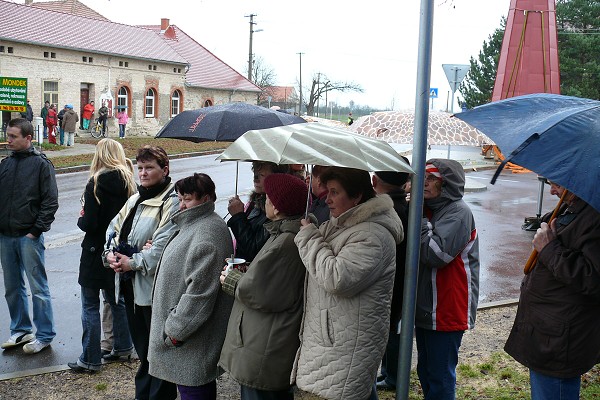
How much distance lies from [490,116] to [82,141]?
97.6ft

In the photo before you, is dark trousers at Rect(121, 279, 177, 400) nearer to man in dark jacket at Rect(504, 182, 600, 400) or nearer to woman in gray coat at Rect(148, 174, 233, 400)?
woman in gray coat at Rect(148, 174, 233, 400)

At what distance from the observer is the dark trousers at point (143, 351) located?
4.33 metres

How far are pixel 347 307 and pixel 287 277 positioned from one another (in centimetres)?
37

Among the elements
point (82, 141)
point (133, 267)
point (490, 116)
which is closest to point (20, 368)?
point (133, 267)

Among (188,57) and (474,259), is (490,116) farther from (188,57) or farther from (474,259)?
(188,57)

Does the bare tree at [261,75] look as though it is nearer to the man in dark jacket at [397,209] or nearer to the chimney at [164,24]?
the chimney at [164,24]

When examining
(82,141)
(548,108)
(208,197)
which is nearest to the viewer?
(548,108)

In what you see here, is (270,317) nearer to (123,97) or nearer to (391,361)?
(391,361)

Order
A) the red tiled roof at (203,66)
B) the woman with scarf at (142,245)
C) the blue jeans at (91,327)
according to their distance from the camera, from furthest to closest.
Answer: the red tiled roof at (203,66) → the blue jeans at (91,327) → the woman with scarf at (142,245)

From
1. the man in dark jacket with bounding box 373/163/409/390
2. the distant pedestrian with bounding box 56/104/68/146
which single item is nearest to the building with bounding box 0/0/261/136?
the distant pedestrian with bounding box 56/104/68/146

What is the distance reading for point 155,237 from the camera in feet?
14.3

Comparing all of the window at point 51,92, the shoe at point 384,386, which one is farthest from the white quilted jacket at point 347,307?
the window at point 51,92

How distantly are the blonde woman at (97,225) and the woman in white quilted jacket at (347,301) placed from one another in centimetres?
234

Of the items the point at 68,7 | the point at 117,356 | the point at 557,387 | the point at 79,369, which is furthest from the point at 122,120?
the point at 557,387
